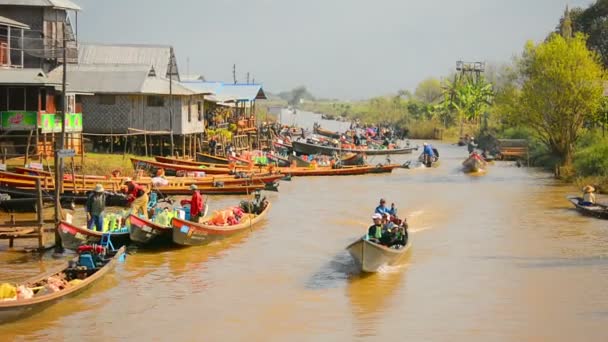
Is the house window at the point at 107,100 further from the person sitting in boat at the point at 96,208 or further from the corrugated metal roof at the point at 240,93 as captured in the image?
the person sitting in boat at the point at 96,208

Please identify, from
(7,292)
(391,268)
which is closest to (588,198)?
(391,268)

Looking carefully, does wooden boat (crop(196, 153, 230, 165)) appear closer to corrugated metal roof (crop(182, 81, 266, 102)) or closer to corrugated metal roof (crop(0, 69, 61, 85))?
corrugated metal roof (crop(182, 81, 266, 102))

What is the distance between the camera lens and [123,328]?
1959cm

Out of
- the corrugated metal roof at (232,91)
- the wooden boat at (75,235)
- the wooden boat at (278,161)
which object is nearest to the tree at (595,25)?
the corrugated metal roof at (232,91)

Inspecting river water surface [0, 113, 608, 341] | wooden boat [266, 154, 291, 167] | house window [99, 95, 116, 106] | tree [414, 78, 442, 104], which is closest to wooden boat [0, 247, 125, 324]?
river water surface [0, 113, 608, 341]

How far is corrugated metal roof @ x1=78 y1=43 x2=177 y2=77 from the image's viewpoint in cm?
6184

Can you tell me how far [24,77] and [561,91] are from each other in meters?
25.9

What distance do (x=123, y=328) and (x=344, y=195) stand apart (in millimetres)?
24740

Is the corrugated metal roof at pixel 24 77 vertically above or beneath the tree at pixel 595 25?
beneath

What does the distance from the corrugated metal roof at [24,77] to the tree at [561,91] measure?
24230 mm

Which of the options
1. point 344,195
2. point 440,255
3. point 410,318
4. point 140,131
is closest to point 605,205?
point 440,255

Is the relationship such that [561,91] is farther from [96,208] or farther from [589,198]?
[96,208]

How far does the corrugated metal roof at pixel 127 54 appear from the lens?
6184cm

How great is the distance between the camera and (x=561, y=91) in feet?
161
